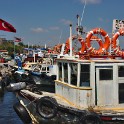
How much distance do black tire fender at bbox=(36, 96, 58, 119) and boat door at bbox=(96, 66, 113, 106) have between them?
6.12 ft

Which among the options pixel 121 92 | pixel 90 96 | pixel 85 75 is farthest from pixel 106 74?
pixel 90 96

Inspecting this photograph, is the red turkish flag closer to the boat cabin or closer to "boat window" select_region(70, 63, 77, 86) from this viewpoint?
"boat window" select_region(70, 63, 77, 86)

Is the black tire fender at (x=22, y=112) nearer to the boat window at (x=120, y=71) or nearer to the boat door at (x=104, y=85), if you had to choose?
the boat door at (x=104, y=85)

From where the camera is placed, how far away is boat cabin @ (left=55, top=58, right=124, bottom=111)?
43.9 ft

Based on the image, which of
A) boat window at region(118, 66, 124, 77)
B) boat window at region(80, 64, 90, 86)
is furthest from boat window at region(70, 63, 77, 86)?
boat window at region(118, 66, 124, 77)

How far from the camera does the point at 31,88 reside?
651 inches

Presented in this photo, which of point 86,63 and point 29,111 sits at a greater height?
point 86,63

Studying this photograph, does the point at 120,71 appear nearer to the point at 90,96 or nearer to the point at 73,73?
the point at 90,96

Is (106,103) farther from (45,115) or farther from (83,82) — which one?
(45,115)

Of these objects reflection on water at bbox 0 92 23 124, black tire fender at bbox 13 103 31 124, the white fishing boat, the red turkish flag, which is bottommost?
reflection on water at bbox 0 92 23 124

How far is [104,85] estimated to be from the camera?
1353cm

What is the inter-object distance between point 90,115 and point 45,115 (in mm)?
2216

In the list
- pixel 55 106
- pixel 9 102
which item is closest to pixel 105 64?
Result: pixel 55 106

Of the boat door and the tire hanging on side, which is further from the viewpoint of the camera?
the boat door
